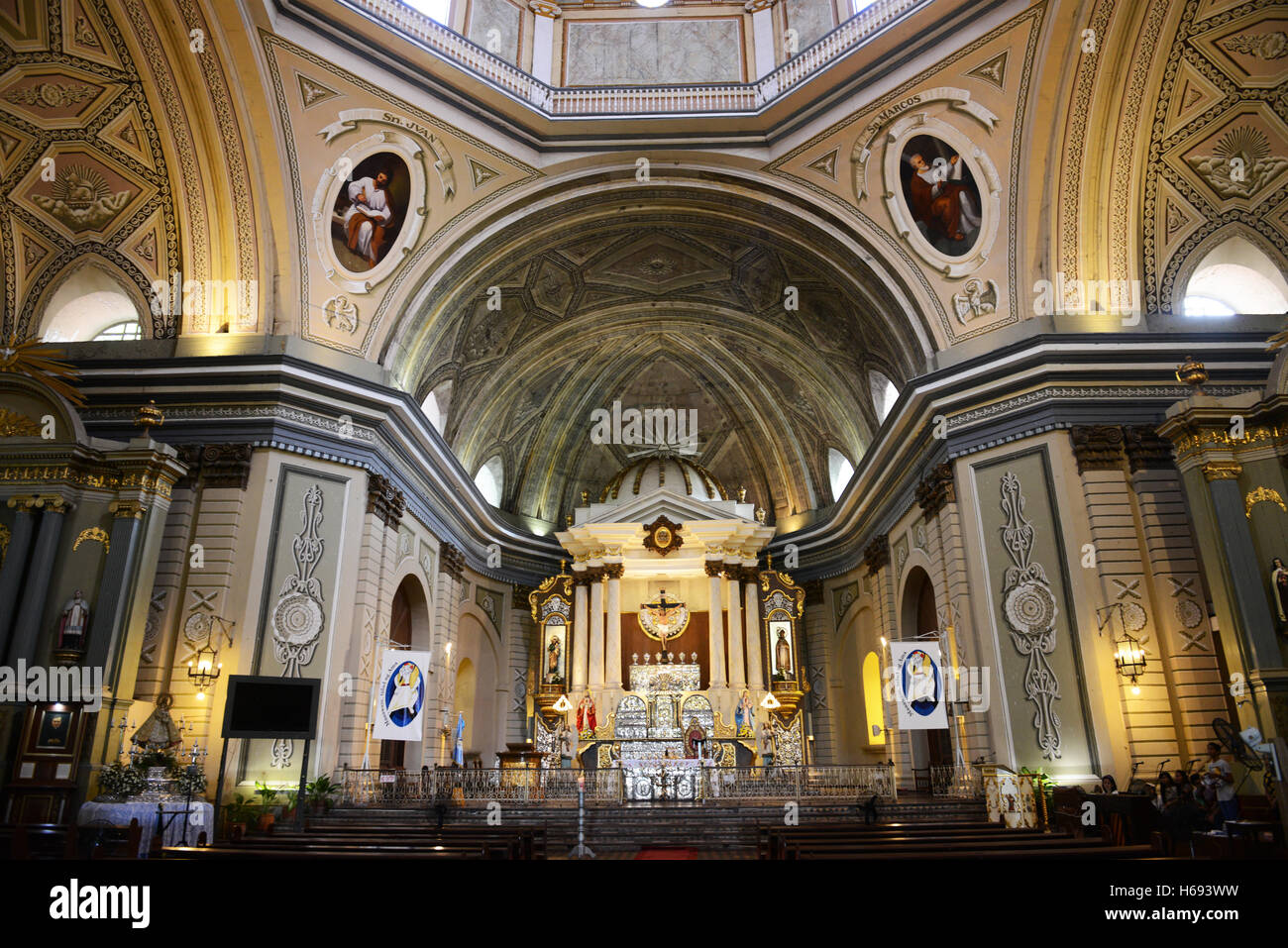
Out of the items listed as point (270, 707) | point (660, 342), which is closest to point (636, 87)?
point (660, 342)

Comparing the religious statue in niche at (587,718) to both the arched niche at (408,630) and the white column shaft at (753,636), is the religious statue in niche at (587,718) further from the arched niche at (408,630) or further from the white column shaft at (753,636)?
the arched niche at (408,630)

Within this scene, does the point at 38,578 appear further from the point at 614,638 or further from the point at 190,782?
the point at 614,638

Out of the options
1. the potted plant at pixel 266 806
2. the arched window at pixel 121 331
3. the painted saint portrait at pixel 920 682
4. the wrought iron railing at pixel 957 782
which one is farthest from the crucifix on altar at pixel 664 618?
the arched window at pixel 121 331

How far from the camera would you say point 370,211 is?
1653 centimetres

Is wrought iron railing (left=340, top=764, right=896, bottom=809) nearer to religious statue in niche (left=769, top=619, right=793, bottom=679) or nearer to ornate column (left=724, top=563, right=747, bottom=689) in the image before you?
ornate column (left=724, top=563, right=747, bottom=689)

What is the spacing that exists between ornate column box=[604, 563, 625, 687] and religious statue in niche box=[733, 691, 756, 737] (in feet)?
10.9

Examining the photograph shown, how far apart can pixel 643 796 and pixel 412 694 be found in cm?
454

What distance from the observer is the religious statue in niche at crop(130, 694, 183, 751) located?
12.0 metres

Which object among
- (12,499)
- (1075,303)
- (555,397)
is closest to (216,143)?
(12,499)

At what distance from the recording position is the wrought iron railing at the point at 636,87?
15594mm

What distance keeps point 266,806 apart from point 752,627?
48.0 ft

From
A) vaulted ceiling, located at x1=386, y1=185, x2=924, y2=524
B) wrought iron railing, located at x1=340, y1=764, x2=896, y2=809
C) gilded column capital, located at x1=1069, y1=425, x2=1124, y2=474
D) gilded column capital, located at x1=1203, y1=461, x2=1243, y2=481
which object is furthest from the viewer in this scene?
vaulted ceiling, located at x1=386, y1=185, x2=924, y2=524

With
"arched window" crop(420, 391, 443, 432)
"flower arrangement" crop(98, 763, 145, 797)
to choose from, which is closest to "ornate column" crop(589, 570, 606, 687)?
"arched window" crop(420, 391, 443, 432)

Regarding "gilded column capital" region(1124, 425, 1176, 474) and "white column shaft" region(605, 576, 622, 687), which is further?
"white column shaft" region(605, 576, 622, 687)
